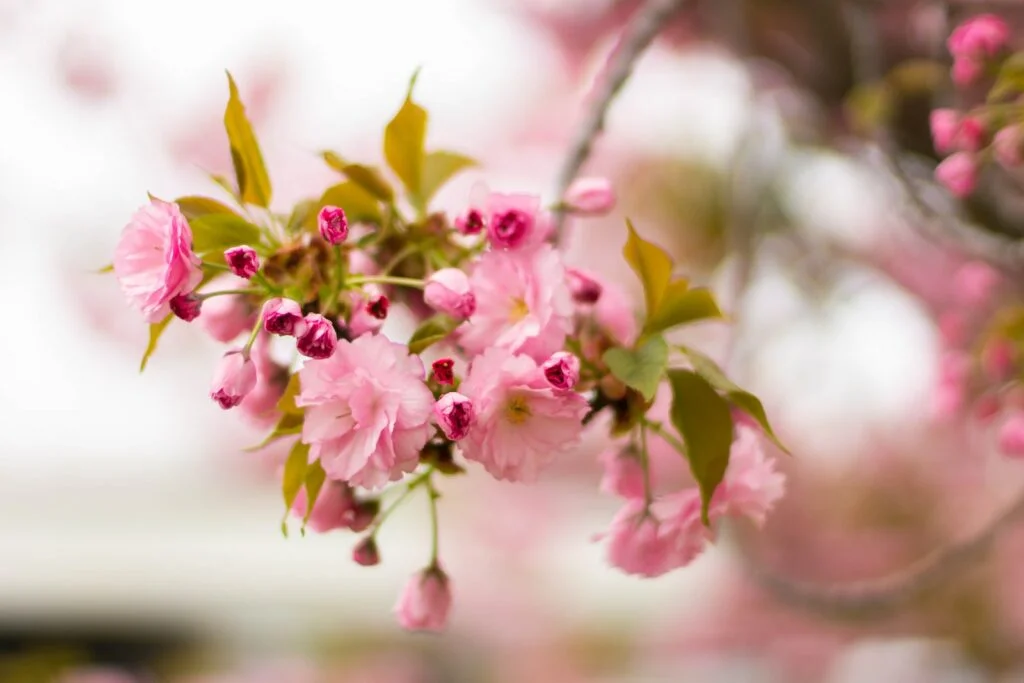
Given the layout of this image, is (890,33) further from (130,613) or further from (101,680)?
(130,613)

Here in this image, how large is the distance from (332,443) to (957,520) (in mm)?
1684

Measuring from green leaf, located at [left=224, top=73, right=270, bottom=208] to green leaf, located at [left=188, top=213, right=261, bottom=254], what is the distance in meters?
0.02

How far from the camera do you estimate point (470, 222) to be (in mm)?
344

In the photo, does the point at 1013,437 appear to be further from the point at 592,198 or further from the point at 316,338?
the point at 316,338

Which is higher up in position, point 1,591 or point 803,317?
point 803,317

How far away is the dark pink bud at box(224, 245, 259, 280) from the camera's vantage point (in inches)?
12.1

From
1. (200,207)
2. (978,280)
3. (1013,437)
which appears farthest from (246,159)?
(978,280)

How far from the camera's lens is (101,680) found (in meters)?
1.60

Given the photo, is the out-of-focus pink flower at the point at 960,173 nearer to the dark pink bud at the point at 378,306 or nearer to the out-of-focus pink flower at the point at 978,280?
the out-of-focus pink flower at the point at 978,280

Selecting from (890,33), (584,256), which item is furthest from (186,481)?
(890,33)

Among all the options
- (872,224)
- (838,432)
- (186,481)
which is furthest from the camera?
(186,481)

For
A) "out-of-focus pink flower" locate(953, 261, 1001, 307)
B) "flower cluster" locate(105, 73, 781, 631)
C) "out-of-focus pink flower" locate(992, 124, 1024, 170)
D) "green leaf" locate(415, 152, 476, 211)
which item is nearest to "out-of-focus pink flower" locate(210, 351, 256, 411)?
"flower cluster" locate(105, 73, 781, 631)

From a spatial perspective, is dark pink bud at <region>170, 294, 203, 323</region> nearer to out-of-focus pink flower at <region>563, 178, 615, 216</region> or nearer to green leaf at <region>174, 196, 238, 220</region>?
Result: green leaf at <region>174, 196, 238, 220</region>

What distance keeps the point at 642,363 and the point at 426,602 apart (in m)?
0.16
